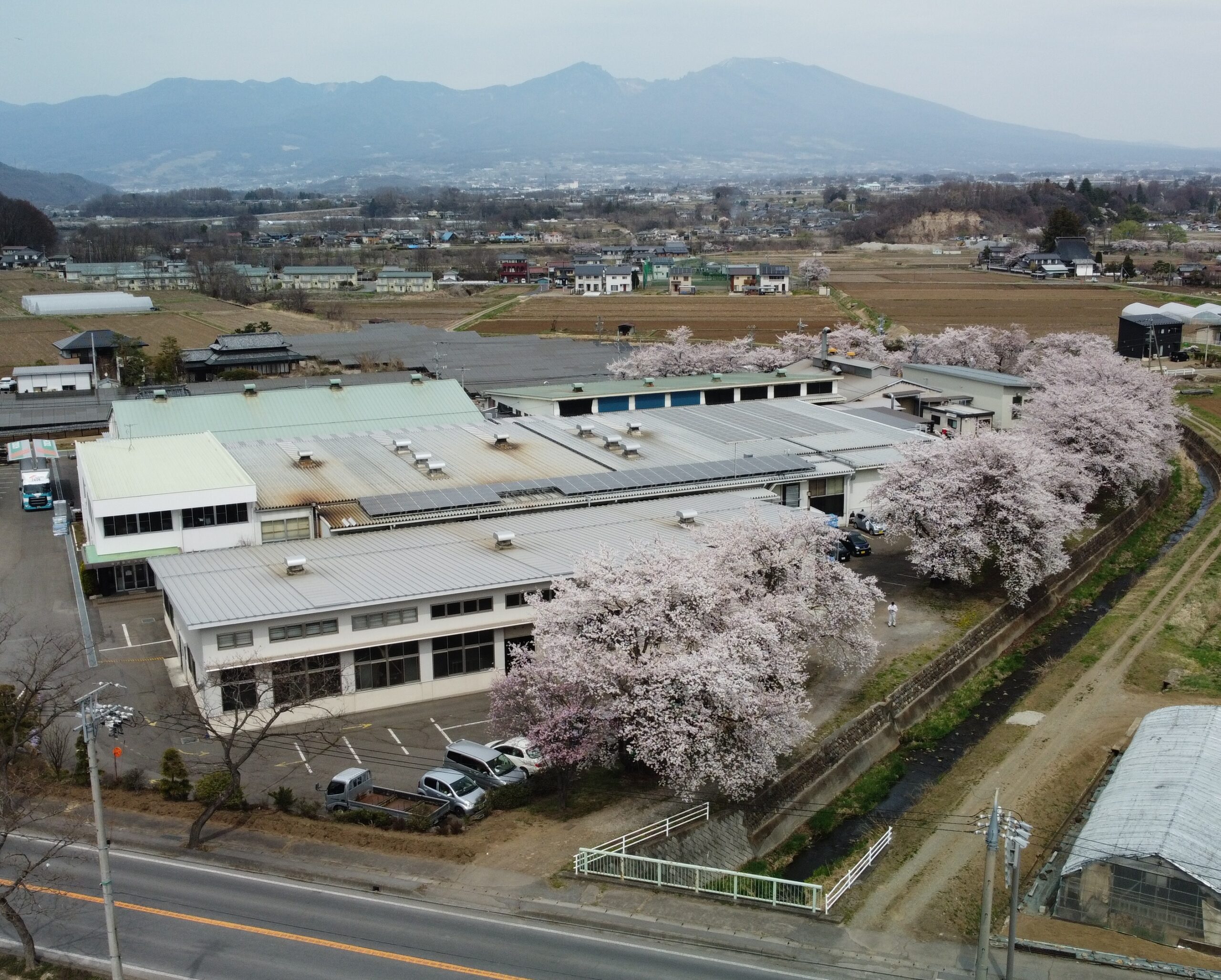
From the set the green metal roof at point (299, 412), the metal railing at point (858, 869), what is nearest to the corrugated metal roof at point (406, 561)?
the metal railing at point (858, 869)

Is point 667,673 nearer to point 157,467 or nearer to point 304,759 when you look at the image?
point 304,759

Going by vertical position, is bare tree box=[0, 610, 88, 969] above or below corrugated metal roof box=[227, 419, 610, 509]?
below

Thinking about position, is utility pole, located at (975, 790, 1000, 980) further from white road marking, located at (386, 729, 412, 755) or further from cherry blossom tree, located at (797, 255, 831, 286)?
cherry blossom tree, located at (797, 255, 831, 286)

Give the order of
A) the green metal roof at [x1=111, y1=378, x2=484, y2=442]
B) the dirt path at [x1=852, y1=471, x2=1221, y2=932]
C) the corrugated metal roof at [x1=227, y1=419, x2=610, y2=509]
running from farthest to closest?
the green metal roof at [x1=111, y1=378, x2=484, y2=442]
the corrugated metal roof at [x1=227, y1=419, x2=610, y2=509]
the dirt path at [x1=852, y1=471, x2=1221, y2=932]

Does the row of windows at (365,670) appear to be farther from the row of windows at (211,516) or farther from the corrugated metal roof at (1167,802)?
the corrugated metal roof at (1167,802)

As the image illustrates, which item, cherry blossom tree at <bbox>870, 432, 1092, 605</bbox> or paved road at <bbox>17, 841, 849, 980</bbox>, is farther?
cherry blossom tree at <bbox>870, 432, 1092, 605</bbox>

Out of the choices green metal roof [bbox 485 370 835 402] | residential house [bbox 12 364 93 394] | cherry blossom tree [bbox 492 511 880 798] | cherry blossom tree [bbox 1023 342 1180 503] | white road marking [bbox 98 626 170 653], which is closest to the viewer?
cherry blossom tree [bbox 492 511 880 798]

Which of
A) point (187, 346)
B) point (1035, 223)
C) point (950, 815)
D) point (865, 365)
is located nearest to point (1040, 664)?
point (950, 815)

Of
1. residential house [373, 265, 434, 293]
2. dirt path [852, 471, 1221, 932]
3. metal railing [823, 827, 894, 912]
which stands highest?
residential house [373, 265, 434, 293]

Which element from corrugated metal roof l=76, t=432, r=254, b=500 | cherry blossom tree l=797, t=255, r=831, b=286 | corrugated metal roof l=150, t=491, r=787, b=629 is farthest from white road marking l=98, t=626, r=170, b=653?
cherry blossom tree l=797, t=255, r=831, b=286

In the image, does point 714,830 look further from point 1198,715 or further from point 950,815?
point 1198,715
